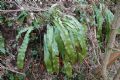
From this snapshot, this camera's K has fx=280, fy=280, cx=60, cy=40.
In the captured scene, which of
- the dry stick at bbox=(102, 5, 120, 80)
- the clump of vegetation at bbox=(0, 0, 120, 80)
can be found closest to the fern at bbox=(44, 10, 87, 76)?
the clump of vegetation at bbox=(0, 0, 120, 80)

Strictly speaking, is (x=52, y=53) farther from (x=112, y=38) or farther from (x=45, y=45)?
(x=112, y=38)

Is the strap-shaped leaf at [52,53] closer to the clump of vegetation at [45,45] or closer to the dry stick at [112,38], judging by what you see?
the clump of vegetation at [45,45]

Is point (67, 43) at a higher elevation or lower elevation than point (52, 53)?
higher

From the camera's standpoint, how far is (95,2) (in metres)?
5.16

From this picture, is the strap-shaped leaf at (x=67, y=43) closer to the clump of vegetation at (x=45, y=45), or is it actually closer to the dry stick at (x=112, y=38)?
the clump of vegetation at (x=45, y=45)

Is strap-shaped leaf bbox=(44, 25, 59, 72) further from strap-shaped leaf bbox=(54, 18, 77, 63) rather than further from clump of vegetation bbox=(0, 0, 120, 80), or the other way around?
strap-shaped leaf bbox=(54, 18, 77, 63)

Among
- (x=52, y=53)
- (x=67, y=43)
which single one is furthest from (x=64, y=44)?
(x=52, y=53)

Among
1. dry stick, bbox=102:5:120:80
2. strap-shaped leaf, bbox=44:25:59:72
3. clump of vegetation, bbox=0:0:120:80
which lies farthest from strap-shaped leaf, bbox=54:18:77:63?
dry stick, bbox=102:5:120:80

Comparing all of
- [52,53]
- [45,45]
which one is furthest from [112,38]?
[45,45]

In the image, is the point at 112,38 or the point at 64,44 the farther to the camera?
the point at 64,44

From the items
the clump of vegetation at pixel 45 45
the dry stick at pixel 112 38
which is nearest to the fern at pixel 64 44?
the clump of vegetation at pixel 45 45

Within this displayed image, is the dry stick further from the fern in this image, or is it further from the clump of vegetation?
the fern

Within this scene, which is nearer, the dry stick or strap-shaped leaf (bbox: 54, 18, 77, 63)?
the dry stick

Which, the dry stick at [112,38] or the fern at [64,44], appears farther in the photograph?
the fern at [64,44]
